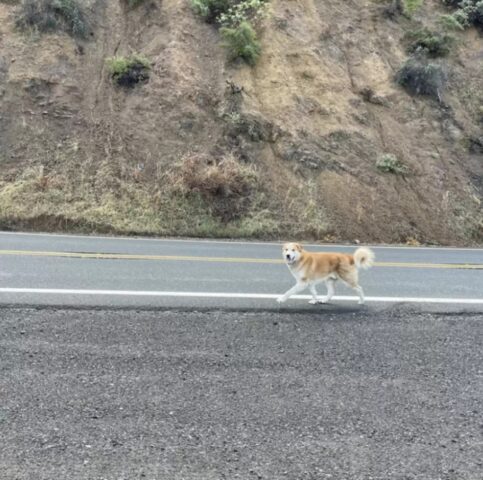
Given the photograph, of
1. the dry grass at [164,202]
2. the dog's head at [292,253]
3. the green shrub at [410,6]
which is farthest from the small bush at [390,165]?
the dog's head at [292,253]

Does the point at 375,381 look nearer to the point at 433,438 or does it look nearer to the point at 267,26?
the point at 433,438

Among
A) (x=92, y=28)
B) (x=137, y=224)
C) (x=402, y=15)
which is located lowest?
(x=137, y=224)

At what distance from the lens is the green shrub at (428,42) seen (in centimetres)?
2270

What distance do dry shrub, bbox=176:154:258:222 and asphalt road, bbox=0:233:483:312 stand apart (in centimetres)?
388

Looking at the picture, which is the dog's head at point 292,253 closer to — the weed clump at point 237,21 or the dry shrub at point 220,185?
the dry shrub at point 220,185

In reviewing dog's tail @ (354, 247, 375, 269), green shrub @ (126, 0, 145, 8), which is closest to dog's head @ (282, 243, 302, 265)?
dog's tail @ (354, 247, 375, 269)

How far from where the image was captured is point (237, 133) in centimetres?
1809

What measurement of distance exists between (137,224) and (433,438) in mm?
12174

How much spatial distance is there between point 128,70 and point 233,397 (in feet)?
57.2

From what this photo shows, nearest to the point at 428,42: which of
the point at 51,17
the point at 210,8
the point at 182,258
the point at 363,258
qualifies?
the point at 210,8

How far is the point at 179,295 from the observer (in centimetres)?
707

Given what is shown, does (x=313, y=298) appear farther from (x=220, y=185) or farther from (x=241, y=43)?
(x=241, y=43)

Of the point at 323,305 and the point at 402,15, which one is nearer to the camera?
the point at 323,305

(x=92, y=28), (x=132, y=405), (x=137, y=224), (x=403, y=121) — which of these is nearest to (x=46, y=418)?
(x=132, y=405)
